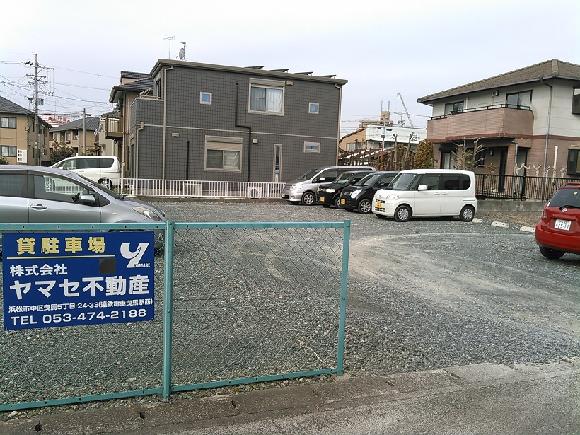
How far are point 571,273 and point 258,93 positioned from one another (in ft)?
56.4

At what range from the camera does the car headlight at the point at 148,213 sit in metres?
7.95

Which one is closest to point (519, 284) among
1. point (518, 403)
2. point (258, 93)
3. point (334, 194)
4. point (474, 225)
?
point (518, 403)

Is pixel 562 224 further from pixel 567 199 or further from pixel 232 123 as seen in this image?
pixel 232 123

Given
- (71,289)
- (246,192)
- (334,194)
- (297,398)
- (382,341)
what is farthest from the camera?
(246,192)

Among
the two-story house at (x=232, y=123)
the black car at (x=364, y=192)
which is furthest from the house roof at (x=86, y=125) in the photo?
the black car at (x=364, y=192)

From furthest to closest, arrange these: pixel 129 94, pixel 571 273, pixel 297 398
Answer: pixel 129 94 < pixel 571 273 < pixel 297 398

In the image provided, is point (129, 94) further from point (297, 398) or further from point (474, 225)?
point (297, 398)

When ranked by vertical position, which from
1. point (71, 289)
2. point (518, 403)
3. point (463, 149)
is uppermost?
point (463, 149)

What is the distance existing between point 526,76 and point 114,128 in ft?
73.9

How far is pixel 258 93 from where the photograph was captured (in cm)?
2267

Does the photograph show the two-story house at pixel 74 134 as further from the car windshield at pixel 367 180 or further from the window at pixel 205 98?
the car windshield at pixel 367 180

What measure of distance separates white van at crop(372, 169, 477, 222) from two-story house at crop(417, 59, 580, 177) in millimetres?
6893

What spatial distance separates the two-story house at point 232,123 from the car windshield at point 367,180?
6205mm

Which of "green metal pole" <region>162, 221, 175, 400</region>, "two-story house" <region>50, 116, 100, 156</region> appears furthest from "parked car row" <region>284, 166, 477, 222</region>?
"two-story house" <region>50, 116, 100, 156</region>
